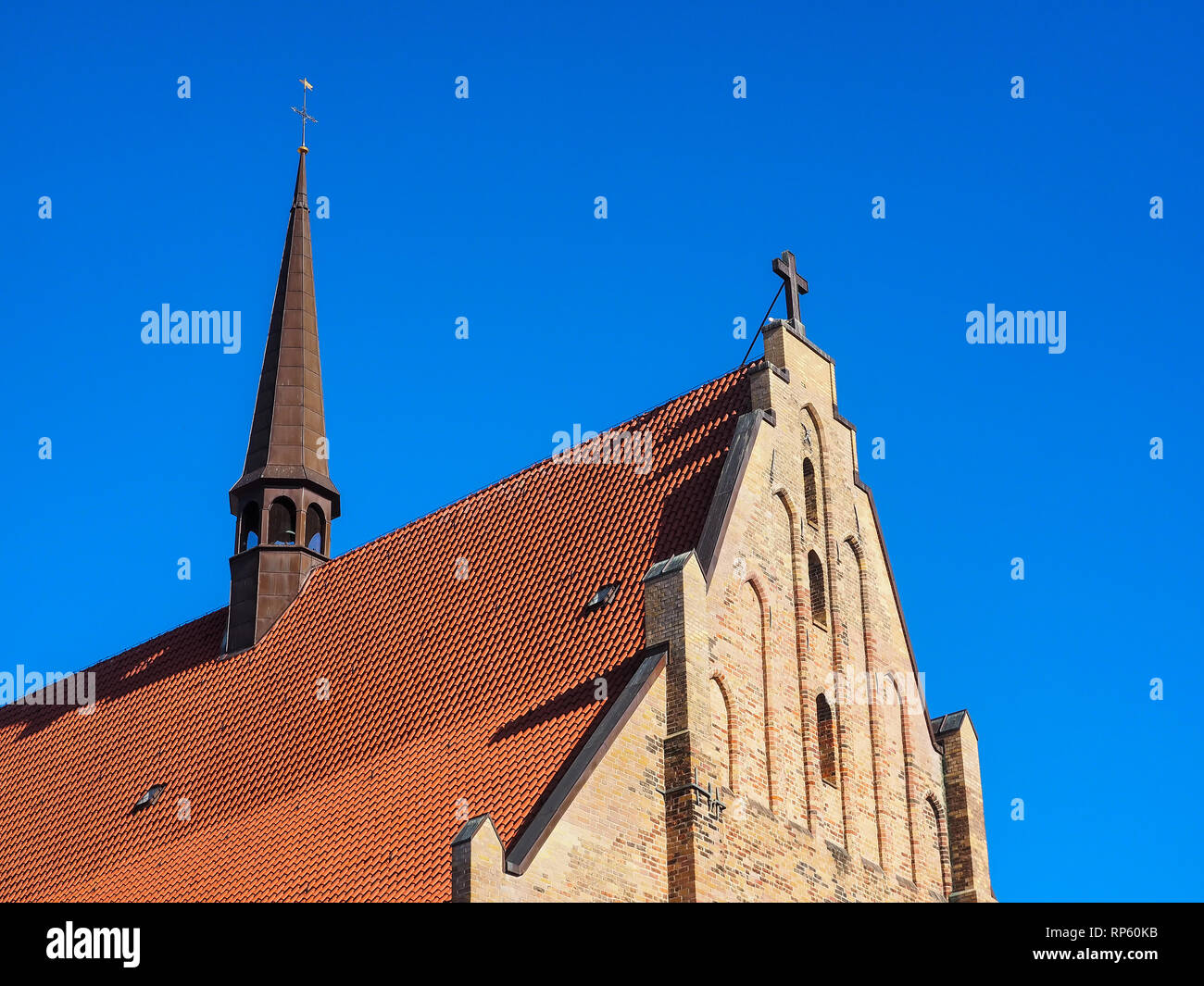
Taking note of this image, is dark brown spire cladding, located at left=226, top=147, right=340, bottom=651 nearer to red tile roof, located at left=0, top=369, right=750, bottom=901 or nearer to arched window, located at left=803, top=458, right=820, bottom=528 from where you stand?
red tile roof, located at left=0, top=369, right=750, bottom=901

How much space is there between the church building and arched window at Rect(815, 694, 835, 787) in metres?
0.04

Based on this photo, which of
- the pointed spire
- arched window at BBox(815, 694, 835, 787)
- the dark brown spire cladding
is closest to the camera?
arched window at BBox(815, 694, 835, 787)

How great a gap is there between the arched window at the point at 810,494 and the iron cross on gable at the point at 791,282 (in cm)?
225

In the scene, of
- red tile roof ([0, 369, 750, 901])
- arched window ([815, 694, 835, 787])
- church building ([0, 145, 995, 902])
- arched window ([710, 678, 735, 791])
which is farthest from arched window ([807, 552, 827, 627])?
arched window ([710, 678, 735, 791])

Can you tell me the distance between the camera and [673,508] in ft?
81.0

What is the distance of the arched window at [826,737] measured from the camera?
23750mm

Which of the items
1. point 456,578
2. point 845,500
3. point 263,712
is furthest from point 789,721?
point 263,712

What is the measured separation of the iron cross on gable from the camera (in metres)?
26.4

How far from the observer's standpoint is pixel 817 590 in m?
24.9

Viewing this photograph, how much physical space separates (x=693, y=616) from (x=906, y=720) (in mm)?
4980

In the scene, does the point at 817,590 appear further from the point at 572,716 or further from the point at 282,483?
the point at 282,483

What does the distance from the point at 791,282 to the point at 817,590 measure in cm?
484

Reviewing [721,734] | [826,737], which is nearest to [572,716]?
[721,734]
